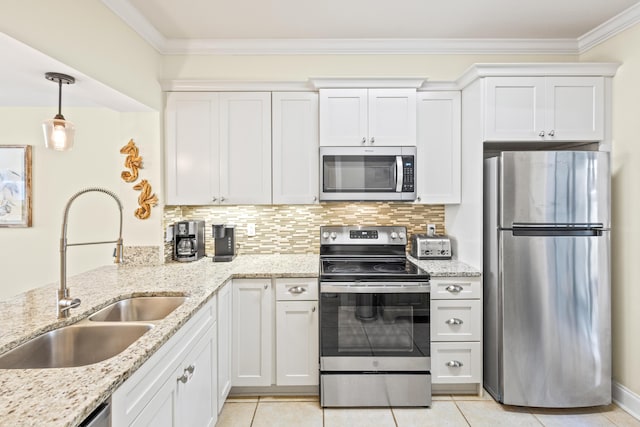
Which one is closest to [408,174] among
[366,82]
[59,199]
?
[366,82]

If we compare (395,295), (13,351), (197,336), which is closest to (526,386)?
(395,295)

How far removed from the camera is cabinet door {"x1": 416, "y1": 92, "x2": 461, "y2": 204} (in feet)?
9.35

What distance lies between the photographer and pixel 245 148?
2.88 m

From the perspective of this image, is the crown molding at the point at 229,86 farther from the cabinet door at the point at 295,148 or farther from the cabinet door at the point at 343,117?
the cabinet door at the point at 343,117

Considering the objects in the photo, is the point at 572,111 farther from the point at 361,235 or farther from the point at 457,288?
the point at 361,235

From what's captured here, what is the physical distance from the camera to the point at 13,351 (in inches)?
50.3

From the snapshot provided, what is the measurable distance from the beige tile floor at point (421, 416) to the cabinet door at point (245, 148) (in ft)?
4.92

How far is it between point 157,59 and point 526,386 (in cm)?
356

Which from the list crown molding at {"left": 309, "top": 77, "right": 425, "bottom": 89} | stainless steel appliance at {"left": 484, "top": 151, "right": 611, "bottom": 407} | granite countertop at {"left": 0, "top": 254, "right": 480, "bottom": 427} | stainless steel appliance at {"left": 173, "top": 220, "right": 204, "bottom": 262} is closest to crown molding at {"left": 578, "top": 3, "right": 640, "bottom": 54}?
stainless steel appliance at {"left": 484, "top": 151, "right": 611, "bottom": 407}

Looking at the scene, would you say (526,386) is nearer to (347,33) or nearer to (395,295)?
(395,295)

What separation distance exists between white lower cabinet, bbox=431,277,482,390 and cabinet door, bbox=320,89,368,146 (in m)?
1.22

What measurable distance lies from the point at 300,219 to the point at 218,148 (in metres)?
0.91

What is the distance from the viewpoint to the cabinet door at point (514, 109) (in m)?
2.51

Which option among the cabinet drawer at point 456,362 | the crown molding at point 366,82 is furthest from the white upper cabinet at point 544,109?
the cabinet drawer at point 456,362
